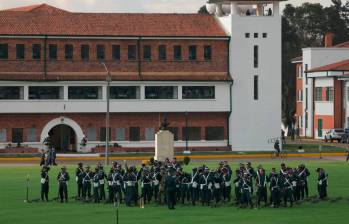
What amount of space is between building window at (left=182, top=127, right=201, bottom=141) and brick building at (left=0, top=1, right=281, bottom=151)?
0.28 ft

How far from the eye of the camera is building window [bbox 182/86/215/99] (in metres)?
101

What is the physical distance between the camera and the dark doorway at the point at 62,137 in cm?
10038

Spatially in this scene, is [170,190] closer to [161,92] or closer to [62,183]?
[62,183]

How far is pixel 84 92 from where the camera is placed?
9850 centimetres

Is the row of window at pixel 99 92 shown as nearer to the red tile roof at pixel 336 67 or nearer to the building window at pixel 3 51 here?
the building window at pixel 3 51

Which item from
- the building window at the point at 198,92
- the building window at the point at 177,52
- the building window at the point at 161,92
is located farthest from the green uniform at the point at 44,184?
the building window at the point at 177,52

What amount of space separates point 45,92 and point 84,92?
10.6 ft

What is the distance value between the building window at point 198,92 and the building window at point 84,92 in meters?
7.39

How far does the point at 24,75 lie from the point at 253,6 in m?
21.2

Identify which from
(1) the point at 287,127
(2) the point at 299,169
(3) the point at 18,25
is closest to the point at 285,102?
(1) the point at 287,127

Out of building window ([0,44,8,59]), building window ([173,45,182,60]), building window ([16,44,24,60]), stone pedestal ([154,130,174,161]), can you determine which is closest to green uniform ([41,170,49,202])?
stone pedestal ([154,130,174,161])

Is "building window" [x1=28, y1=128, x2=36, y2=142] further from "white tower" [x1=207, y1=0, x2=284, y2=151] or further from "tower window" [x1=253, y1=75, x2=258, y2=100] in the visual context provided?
"tower window" [x1=253, y1=75, x2=258, y2=100]

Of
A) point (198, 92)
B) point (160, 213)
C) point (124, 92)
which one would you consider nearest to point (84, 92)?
point (124, 92)

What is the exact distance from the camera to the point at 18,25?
325ft
